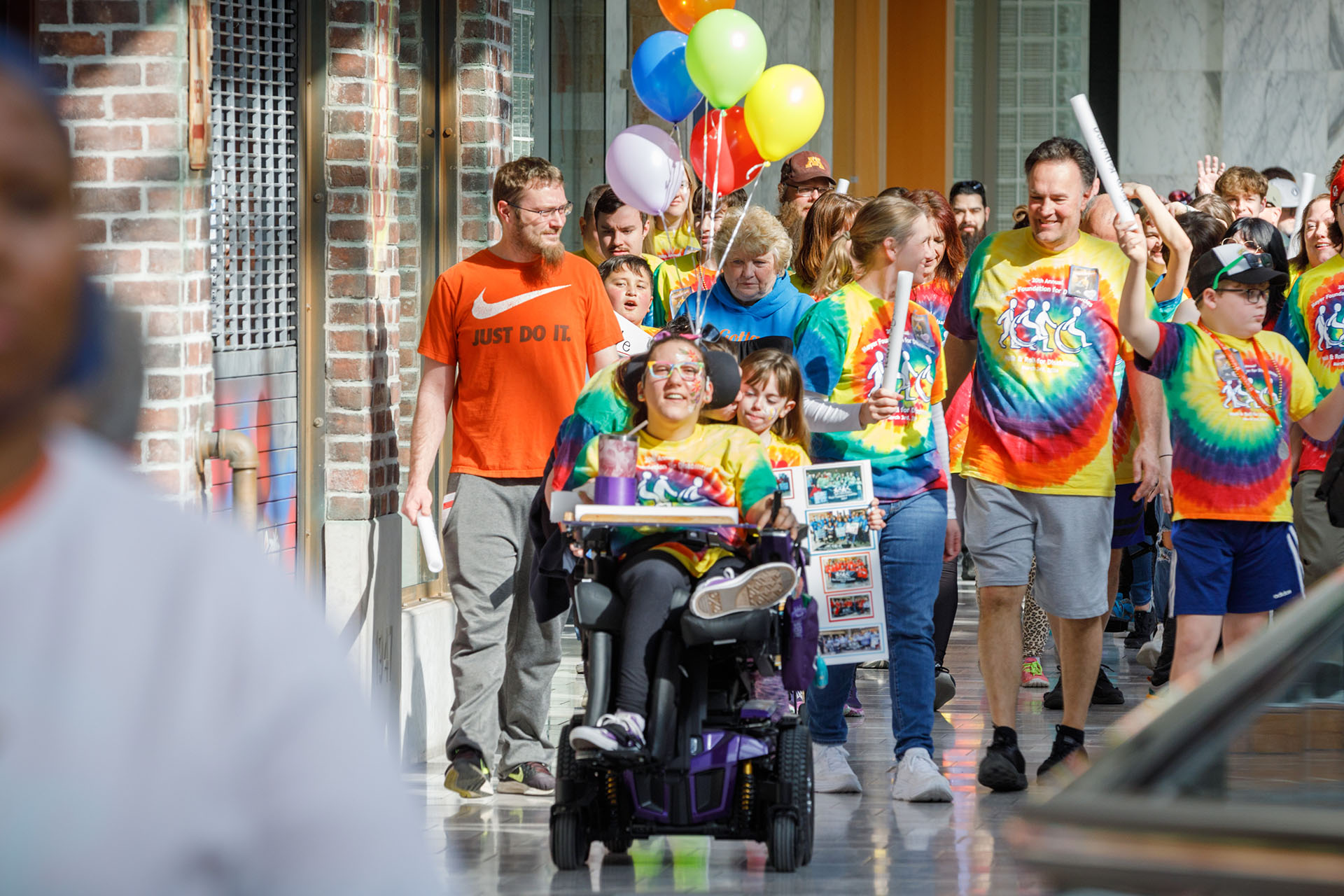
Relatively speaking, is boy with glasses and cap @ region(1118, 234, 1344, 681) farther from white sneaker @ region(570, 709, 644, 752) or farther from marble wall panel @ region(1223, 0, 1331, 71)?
marble wall panel @ region(1223, 0, 1331, 71)

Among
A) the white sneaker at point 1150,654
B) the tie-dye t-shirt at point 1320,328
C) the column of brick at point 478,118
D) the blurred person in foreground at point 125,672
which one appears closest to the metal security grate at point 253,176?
the column of brick at point 478,118

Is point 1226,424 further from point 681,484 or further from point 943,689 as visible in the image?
point 943,689

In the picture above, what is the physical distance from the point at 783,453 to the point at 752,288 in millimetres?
1022

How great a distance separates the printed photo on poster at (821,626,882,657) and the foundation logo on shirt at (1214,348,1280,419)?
1366 millimetres

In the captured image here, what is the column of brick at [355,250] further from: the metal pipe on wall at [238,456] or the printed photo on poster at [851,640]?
the printed photo on poster at [851,640]

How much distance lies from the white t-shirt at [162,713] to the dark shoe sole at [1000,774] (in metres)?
5.53

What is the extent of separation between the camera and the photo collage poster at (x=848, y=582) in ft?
18.5

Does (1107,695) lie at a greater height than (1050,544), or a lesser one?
lesser

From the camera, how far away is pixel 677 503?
16.3ft

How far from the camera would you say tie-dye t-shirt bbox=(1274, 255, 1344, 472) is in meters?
6.80

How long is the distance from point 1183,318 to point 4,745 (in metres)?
7.02

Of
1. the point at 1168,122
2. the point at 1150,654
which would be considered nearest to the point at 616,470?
the point at 1150,654

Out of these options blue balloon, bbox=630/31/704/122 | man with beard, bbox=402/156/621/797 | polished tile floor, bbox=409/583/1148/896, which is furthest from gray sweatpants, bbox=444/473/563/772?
blue balloon, bbox=630/31/704/122

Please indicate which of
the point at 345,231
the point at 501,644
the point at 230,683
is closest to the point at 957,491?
the point at 501,644
